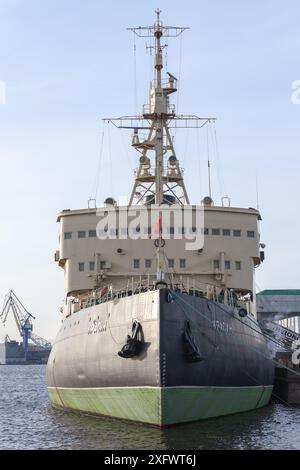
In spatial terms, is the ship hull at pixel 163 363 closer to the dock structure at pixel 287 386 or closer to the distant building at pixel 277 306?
the dock structure at pixel 287 386

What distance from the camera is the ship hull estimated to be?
2075 cm

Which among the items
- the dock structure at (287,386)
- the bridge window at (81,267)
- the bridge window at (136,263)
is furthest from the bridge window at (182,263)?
the dock structure at (287,386)

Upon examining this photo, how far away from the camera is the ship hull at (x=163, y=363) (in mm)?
A: 20750

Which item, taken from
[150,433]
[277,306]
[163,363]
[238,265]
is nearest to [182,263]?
[238,265]

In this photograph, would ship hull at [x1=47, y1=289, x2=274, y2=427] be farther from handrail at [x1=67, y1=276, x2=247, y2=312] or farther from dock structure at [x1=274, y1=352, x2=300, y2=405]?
dock structure at [x1=274, y1=352, x2=300, y2=405]

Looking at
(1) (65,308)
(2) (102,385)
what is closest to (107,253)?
(1) (65,308)

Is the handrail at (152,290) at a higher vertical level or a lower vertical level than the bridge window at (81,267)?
lower

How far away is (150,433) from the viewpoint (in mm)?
20219

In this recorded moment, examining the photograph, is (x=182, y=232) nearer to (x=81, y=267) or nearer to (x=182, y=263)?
(x=182, y=263)

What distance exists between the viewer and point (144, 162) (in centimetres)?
3488

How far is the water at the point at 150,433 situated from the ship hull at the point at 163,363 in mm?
504

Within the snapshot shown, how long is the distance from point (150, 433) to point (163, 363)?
205 centimetres
